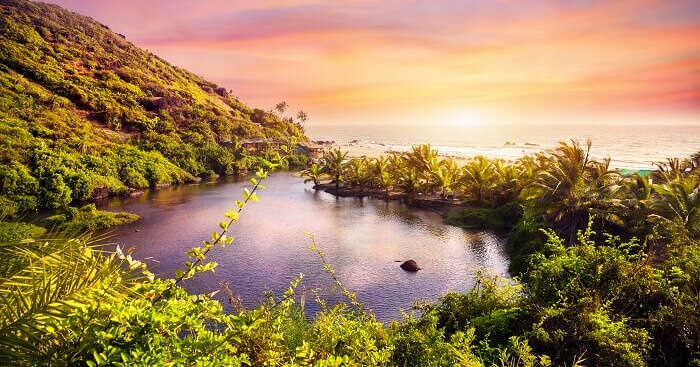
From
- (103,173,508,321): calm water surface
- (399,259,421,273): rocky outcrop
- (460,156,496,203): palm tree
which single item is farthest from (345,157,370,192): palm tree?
(399,259,421,273): rocky outcrop

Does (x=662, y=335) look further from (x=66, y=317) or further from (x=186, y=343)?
(x=66, y=317)

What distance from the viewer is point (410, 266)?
1156 inches

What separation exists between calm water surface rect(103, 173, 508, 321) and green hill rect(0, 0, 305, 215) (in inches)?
326

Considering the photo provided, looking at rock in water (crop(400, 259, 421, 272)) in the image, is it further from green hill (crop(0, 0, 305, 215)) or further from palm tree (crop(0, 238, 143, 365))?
palm tree (crop(0, 238, 143, 365))

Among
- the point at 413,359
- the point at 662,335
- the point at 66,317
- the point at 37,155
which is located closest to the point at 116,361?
the point at 66,317

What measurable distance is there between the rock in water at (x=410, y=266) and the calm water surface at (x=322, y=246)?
0.72 metres

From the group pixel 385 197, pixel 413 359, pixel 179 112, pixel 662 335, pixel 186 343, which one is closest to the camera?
pixel 186 343

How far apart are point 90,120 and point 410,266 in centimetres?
8097

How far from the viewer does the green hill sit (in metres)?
50.8

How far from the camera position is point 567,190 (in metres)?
29.7

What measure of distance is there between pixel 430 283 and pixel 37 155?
53.2m

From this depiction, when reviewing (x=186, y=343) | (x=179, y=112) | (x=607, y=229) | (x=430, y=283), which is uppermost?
(x=179, y=112)

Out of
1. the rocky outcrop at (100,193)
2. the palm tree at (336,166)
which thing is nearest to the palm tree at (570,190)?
the palm tree at (336,166)

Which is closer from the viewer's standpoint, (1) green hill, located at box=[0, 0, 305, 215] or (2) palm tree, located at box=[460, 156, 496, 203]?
(2) palm tree, located at box=[460, 156, 496, 203]
